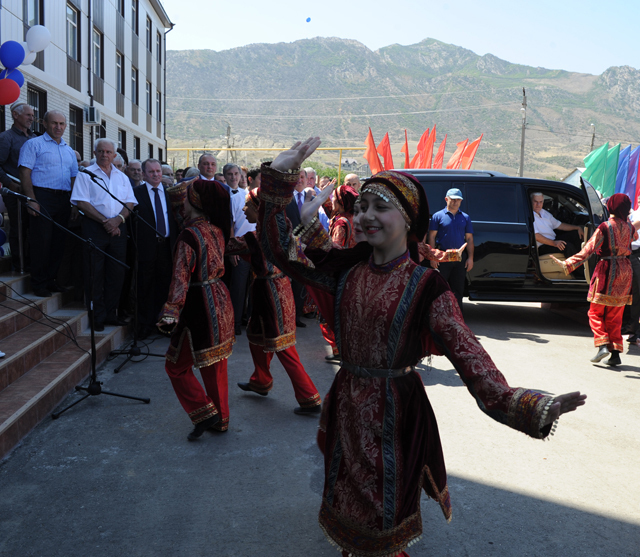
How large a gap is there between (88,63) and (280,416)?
15992 mm

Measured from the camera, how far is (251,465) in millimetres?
4000

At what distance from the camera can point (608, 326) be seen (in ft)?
22.5

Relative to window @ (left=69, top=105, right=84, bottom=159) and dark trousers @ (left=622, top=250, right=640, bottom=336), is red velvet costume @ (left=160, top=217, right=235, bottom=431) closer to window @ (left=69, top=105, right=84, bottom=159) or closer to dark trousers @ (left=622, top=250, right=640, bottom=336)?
dark trousers @ (left=622, top=250, right=640, bottom=336)

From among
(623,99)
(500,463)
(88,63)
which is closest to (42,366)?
(500,463)

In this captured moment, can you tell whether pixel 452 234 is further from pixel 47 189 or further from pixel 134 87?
pixel 134 87

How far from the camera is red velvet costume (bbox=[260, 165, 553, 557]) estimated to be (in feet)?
7.21

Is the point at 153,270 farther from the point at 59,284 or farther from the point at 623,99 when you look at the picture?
the point at 623,99

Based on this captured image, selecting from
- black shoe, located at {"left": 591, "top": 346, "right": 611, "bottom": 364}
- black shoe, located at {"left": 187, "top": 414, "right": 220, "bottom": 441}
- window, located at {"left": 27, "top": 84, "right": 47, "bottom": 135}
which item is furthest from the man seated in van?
window, located at {"left": 27, "top": 84, "right": 47, "bottom": 135}

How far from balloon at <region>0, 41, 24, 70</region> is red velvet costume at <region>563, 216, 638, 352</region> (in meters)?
6.86

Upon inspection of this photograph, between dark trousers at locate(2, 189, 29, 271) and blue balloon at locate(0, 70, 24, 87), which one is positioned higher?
blue balloon at locate(0, 70, 24, 87)

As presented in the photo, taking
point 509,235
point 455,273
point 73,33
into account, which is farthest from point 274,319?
point 73,33

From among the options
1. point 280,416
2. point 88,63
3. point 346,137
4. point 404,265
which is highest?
point 346,137

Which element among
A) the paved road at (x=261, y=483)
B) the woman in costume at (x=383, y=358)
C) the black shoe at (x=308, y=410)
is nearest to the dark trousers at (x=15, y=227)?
the paved road at (x=261, y=483)

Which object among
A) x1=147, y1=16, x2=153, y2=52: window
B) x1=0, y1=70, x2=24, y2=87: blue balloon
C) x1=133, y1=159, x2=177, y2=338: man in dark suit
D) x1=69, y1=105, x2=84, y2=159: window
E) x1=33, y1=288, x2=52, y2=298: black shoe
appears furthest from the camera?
x1=147, y1=16, x2=153, y2=52: window
